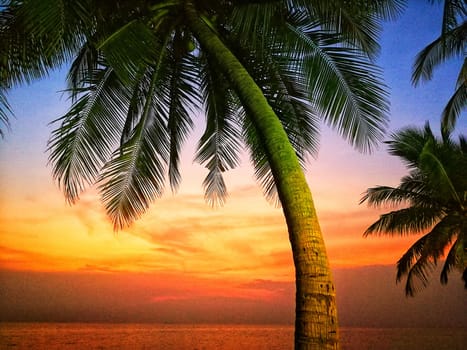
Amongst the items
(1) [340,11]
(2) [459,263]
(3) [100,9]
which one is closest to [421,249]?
(2) [459,263]

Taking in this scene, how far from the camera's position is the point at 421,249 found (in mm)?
18734

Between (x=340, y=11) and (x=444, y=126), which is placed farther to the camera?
(x=444, y=126)

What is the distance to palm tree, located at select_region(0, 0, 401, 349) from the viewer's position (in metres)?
5.20

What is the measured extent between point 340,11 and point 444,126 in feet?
31.9

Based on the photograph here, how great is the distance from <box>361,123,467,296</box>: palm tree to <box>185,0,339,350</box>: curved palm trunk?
1096 cm

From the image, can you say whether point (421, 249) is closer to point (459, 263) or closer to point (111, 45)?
point (459, 263)

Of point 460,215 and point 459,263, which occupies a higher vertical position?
point 460,215

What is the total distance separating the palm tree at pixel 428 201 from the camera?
15898 mm

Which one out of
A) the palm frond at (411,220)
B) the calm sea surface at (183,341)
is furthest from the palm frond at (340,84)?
the calm sea surface at (183,341)

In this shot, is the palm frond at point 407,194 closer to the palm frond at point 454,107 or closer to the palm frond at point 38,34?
the palm frond at point 454,107

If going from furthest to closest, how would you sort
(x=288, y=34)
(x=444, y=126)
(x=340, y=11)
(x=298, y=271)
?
1. (x=444, y=126)
2. (x=288, y=34)
3. (x=340, y=11)
4. (x=298, y=271)

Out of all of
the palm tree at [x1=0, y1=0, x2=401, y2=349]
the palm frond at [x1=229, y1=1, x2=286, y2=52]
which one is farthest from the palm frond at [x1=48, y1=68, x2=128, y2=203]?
the palm frond at [x1=229, y1=1, x2=286, y2=52]

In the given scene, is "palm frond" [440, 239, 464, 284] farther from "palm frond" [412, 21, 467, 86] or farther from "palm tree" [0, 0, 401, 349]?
"palm tree" [0, 0, 401, 349]

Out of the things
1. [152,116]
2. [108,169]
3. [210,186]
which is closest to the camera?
[108,169]
